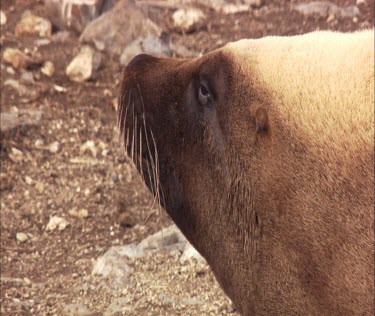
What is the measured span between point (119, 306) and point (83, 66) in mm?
3045

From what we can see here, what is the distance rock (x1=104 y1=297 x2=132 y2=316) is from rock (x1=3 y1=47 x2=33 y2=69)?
3058 mm

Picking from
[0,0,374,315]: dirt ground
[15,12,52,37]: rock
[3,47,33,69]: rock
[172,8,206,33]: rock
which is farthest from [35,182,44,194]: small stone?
[172,8,206,33]: rock

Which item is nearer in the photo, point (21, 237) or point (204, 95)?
point (204, 95)

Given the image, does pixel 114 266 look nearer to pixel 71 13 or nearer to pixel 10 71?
pixel 10 71

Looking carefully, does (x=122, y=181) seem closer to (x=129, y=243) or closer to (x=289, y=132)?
(x=129, y=243)

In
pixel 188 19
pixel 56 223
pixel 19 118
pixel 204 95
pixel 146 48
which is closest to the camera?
pixel 204 95

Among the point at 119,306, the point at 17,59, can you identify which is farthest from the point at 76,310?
the point at 17,59

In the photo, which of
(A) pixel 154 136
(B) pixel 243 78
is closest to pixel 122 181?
(A) pixel 154 136

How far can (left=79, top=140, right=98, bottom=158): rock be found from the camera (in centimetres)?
617

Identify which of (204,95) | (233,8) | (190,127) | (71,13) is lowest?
(233,8)

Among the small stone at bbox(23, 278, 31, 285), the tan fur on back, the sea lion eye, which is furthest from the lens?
the small stone at bbox(23, 278, 31, 285)

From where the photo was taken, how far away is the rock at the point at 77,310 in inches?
166

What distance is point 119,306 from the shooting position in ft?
13.8

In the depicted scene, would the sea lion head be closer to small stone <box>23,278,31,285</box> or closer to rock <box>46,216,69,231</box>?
small stone <box>23,278,31,285</box>
